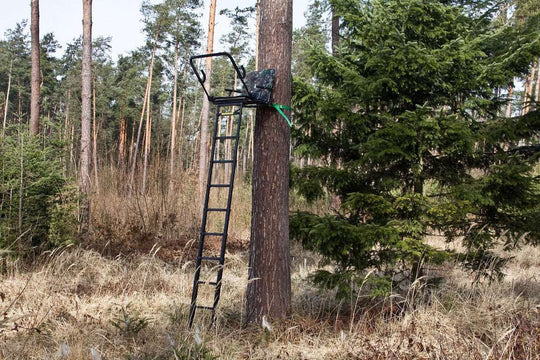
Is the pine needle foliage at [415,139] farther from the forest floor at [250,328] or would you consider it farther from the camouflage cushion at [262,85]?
the camouflage cushion at [262,85]

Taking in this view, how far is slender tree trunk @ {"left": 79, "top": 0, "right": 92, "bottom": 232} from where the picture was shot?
310 inches

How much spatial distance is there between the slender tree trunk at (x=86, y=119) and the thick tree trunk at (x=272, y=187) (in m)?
4.56

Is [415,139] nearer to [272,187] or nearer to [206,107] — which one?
[272,187]

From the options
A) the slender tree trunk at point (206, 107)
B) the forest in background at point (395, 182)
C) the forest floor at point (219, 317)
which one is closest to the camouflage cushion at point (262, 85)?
the forest in background at point (395, 182)

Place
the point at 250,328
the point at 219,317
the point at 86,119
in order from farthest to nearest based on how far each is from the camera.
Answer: the point at 86,119
the point at 250,328
the point at 219,317

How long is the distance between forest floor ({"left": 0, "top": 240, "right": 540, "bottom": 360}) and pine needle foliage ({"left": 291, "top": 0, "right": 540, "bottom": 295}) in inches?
16.6

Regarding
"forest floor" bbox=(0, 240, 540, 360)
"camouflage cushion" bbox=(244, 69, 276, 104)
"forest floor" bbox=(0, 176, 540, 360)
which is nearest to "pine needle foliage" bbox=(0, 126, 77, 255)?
"forest floor" bbox=(0, 176, 540, 360)

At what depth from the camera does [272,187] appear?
13.4ft

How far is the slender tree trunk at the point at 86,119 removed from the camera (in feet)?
25.8

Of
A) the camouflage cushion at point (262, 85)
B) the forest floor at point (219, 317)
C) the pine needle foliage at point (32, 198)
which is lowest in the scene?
the forest floor at point (219, 317)

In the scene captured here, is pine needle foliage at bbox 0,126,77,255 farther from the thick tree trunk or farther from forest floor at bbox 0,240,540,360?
the thick tree trunk

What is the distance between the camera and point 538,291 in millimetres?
5984

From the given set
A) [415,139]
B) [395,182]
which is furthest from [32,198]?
[415,139]

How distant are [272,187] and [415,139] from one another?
1.43 m
